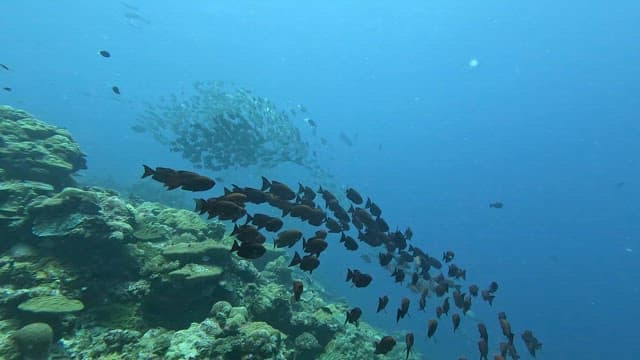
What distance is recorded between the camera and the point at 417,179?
575 feet

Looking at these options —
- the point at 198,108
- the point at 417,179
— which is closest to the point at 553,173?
the point at 417,179

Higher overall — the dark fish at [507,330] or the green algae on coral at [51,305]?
the dark fish at [507,330]

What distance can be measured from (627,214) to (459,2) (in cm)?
8726

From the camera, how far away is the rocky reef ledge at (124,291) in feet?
25.4

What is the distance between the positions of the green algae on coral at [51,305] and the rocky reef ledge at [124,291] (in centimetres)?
2

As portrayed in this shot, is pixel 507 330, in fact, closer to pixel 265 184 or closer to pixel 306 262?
pixel 306 262

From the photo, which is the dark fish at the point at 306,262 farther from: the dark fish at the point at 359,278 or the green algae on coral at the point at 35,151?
the green algae on coral at the point at 35,151

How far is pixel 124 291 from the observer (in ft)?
31.1

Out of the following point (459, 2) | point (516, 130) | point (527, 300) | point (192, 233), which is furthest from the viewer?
point (516, 130)

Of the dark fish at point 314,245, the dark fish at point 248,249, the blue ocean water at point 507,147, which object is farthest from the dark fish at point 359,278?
the blue ocean water at point 507,147

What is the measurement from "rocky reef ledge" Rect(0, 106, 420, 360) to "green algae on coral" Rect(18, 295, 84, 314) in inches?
0.7

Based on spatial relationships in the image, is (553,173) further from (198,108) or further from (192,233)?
(192,233)

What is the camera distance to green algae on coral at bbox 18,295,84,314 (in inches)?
319

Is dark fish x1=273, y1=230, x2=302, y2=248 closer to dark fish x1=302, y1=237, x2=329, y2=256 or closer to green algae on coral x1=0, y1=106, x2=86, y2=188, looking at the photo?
dark fish x1=302, y1=237, x2=329, y2=256
